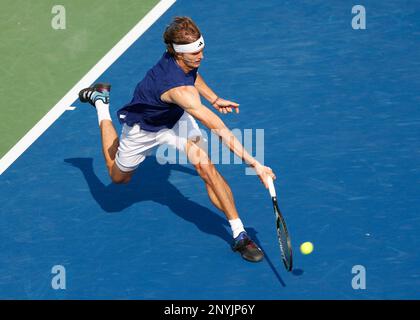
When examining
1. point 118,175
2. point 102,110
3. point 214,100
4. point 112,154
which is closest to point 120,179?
point 118,175

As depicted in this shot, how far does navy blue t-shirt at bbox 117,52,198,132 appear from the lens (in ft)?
39.0

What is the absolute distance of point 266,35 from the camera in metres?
16.1

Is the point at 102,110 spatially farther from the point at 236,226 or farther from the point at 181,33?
the point at 236,226

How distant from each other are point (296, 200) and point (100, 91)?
124 inches

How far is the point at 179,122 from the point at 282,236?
2110 millimetres

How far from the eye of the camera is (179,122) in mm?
12594

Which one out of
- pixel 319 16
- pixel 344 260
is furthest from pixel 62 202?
pixel 319 16

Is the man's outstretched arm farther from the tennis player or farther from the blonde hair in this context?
the blonde hair

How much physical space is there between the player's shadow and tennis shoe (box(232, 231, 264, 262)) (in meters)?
0.37

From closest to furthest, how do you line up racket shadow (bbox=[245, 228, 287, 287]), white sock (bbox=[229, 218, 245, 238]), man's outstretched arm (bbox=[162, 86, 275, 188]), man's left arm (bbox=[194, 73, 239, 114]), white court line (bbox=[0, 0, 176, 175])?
man's outstretched arm (bbox=[162, 86, 275, 188]) → racket shadow (bbox=[245, 228, 287, 287]) → white sock (bbox=[229, 218, 245, 238]) → man's left arm (bbox=[194, 73, 239, 114]) → white court line (bbox=[0, 0, 176, 175])

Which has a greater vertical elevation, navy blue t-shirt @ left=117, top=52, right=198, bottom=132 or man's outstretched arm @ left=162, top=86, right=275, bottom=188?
navy blue t-shirt @ left=117, top=52, right=198, bottom=132

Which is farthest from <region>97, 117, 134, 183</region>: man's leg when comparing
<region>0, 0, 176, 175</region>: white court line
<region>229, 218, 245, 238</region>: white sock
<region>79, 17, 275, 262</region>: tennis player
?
<region>229, 218, 245, 238</region>: white sock

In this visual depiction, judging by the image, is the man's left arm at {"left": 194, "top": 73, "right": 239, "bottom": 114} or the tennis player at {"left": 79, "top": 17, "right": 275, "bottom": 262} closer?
the tennis player at {"left": 79, "top": 17, "right": 275, "bottom": 262}

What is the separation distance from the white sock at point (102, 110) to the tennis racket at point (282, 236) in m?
3.30
